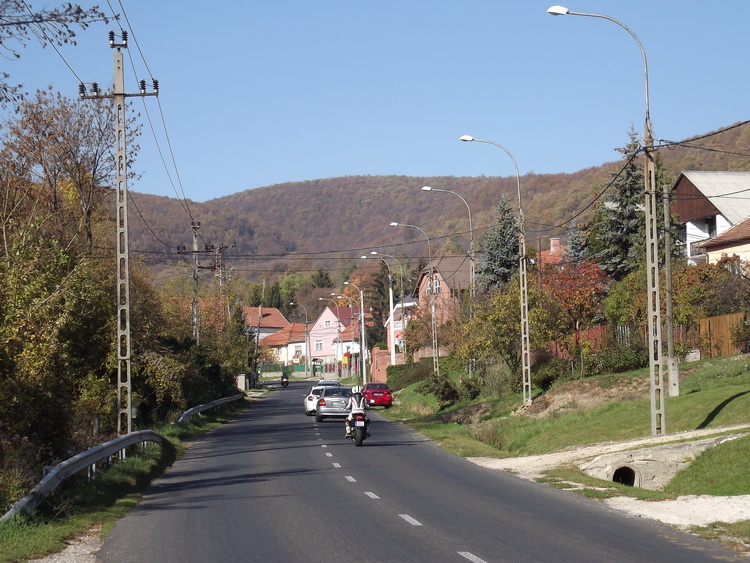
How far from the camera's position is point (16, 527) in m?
12.1

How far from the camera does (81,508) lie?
14891 mm

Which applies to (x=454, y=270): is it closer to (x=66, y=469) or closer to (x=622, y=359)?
(x=622, y=359)

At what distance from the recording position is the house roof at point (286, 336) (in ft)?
551

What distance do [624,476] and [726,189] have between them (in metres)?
51.0

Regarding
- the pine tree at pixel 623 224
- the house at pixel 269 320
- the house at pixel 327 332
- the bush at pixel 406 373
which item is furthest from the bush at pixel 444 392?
the house at pixel 269 320

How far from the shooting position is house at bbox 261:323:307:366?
546ft

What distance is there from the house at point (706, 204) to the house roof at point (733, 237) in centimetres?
924

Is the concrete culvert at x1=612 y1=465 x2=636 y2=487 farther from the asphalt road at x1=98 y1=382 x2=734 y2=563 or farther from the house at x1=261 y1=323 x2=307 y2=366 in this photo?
the house at x1=261 y1=323 x2=307 y2=366

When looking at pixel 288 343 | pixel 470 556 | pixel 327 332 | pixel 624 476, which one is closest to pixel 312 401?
pixel 624 476

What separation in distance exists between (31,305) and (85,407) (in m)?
9.66

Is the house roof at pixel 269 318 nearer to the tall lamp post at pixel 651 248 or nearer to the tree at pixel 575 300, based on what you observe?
the tree at pixel 575 300

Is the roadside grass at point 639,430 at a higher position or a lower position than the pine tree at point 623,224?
lower

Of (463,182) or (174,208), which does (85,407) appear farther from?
(463,182)

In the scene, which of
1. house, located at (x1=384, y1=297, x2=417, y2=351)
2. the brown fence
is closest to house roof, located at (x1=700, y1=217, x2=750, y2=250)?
the brown fence
